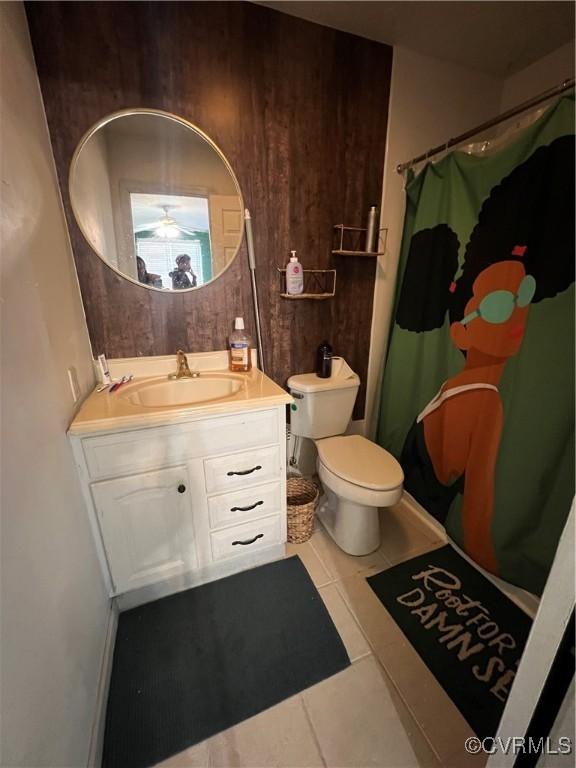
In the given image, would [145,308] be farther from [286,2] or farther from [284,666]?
[284,666]

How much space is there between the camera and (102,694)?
94 centimetres

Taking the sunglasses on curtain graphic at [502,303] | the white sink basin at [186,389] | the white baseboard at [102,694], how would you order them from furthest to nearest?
the white sink basin at [186,389] < the sunglasses on curtain graphic at [502,303] < the white baseboard at [102,694]

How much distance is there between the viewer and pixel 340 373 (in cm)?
166

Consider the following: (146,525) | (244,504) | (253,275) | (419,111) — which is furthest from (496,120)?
(146,525)

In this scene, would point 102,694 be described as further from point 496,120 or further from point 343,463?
point 496,120

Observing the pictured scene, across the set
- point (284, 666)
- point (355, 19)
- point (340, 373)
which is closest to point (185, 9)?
point (355, 19)

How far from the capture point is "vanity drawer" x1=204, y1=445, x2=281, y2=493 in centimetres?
118

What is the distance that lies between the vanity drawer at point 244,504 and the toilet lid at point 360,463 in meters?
0.29

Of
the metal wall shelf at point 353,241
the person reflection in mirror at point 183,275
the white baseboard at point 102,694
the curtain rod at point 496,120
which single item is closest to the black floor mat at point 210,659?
the white baseboard at point 102,694

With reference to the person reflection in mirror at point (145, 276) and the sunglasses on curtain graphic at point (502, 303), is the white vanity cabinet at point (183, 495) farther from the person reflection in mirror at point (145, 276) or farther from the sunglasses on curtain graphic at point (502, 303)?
the sunglasses on curtain graphic at point (502, 303)

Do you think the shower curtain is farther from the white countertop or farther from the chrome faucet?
the chrome faucet

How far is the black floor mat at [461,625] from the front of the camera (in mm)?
992

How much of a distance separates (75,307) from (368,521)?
61.3 inches

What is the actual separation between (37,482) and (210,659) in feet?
2.90
